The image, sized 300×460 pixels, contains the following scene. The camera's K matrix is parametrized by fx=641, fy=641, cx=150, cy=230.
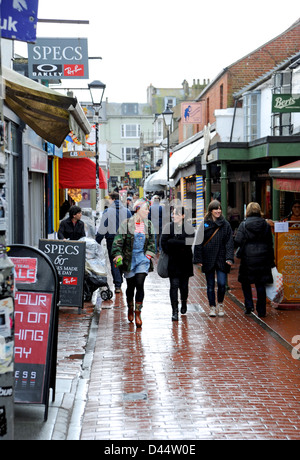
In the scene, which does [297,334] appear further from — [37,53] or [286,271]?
[37,53]

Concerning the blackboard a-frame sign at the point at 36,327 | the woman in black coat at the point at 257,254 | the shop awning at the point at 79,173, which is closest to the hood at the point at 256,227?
the woman in black coat at the point at 257,254

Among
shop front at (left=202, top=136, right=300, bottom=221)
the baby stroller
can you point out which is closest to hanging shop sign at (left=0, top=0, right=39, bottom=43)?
the baby stroller

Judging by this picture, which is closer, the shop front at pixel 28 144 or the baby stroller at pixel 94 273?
the shop front at pixel 28 144

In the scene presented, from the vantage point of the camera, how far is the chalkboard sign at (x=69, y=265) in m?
10.9

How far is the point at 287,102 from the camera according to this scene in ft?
44.4

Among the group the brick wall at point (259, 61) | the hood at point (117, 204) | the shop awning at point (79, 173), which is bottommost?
the hood at point (117, 204)

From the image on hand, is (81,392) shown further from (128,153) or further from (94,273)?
(128,153)

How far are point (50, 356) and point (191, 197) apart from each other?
20704 millimetres

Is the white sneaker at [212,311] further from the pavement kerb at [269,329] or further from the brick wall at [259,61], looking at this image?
the brick wall at [259,61]

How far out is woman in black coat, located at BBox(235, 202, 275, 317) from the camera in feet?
34.2

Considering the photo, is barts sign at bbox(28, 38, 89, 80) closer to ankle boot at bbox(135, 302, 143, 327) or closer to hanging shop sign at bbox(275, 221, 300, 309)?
hanging shop sign at bbox(275, 221, 300, 309)

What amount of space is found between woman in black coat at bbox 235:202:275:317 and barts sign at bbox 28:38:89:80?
4562 millimetres

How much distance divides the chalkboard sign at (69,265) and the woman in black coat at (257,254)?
269cm

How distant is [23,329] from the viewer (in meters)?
5.74
